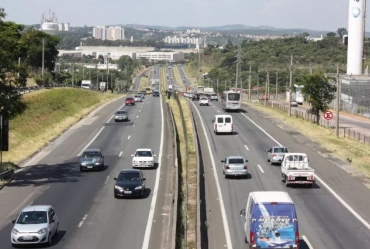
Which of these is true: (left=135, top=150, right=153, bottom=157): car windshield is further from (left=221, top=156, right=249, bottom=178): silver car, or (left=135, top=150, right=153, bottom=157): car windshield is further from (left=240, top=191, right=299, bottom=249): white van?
(left=240, top=191, right=299, bottom=249): white van

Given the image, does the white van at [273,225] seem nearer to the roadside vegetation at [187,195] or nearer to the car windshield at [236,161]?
the roadside vegetation at [187,195]

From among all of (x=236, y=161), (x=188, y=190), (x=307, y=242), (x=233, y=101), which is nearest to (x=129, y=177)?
(x=188, y=190)

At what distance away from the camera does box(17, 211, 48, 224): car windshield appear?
26766mm

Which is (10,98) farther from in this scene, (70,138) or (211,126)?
(211,126)

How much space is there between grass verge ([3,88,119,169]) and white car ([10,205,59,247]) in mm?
22161

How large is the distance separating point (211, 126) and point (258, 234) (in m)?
50.9

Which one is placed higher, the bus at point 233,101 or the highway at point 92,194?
the bus at point 233,101

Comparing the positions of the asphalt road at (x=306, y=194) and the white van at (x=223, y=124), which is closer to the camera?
the asphalt road at (x=306, y=194)

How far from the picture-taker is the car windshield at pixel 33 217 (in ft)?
87.8

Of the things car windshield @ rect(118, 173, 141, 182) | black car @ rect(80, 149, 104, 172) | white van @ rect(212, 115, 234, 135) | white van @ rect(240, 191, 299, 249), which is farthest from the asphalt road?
black car @ rect(80, 149, 104, 172)

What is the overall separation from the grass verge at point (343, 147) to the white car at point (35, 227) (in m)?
21.9

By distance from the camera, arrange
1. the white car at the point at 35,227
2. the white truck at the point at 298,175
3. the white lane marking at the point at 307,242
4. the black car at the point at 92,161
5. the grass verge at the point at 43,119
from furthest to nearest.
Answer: the grass verge at the point at 43,119
the black car at the point at 92,161
the white truck at the point at 298,175
the white lane marking at the point at 307,242
the white car at the point at 35,227

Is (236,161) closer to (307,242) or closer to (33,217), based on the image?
(307,242)

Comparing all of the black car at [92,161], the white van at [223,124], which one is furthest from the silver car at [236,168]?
the white van at [223,124]
